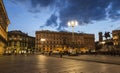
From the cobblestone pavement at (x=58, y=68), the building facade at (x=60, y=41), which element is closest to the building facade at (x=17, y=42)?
the building facade at (x=60, y=41)

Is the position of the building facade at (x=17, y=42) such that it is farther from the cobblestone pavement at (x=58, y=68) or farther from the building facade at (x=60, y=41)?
the cobblestone pavement at (x=58, y=68)

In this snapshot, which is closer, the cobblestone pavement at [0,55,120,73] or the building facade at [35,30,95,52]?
the cobblestone pavement at [0,55,120,73]

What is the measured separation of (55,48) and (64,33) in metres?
12.5

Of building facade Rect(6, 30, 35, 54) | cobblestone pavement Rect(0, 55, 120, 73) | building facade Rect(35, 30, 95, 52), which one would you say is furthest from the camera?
building facade Rect(35, 30, 95, 52)

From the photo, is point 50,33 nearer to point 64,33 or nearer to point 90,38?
point 64,33

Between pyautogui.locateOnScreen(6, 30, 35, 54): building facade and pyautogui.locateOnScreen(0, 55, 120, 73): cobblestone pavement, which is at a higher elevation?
pyautogui.locateOnScreen(6, 30, 35, 54): building facade

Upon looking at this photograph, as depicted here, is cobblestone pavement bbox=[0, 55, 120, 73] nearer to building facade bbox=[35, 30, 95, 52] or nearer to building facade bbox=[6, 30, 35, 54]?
building facade bbox=[6, 30, 35, 54]

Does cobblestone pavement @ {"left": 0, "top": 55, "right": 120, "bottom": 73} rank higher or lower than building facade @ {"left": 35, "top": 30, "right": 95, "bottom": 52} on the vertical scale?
lower

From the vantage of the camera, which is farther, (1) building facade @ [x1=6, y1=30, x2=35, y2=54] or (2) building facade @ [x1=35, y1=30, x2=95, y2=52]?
(2) building facade @ [x1=35, y1=30, x2=95, y2=52]

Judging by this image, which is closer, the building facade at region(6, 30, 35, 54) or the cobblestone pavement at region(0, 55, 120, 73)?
the cobblestone pavement at region(0, 55, 120, 73)

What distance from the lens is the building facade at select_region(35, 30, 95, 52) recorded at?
134000mm

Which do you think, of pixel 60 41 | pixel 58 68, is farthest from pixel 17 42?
pixel 58 68

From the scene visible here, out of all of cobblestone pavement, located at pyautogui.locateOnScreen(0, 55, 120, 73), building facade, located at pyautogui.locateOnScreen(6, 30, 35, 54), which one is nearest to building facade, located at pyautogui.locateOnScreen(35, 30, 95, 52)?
building facade, located at pyautogui.locateOnScreen(6, 30, 35, 54)

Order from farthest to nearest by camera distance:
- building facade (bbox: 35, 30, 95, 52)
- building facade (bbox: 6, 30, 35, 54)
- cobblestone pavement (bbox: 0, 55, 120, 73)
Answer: building facade (bbox: 35, 30, 95, 52), building facade (bbox: 6, 30, 35, 54), cobblestone pavement (bbox: 0, 55, 120, 73)
